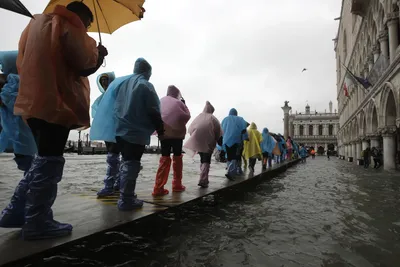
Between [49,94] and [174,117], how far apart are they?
2.56 meters

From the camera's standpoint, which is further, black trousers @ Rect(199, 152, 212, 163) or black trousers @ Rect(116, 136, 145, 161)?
black trousers @ Rect(199, 152, 212, 163)

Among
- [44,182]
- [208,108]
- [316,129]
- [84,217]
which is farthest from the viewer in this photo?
[316,129]

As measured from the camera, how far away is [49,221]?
2139 mm

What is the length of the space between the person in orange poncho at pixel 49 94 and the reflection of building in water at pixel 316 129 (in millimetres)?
82339

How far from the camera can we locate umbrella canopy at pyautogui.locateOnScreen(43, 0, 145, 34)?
298 cm

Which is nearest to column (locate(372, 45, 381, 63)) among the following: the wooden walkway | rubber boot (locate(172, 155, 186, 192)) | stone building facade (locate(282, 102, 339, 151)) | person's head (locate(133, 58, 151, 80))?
the wooden walkway

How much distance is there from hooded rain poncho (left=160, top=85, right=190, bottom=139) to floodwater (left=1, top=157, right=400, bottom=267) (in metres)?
1.24

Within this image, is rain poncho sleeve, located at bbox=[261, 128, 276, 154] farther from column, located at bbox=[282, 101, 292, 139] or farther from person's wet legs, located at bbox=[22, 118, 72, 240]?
column, located at bbox=[282, 101, 292, 139]

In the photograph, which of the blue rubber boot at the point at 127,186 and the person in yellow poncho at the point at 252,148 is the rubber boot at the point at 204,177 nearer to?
the blue rubber boot at the point at 127,186

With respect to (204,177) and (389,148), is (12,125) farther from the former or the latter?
(389,148)

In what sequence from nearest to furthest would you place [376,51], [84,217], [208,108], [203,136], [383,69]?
[84,217] → [203,136] → [208,108] → [383,69] → [376,51]

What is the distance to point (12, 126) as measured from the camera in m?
2.77

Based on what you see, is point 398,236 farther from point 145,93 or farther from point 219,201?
point 145,93

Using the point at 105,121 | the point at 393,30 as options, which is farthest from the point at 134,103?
the point at 393,30
